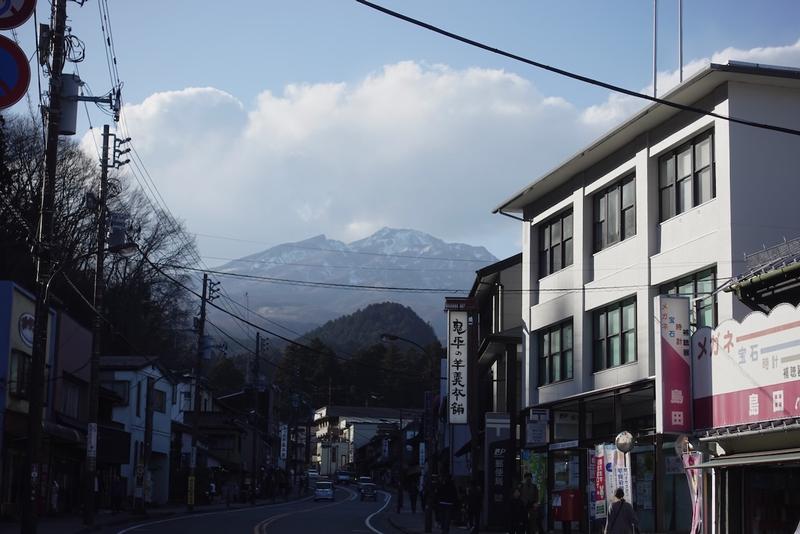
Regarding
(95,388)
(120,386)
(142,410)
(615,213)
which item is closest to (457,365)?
(615,213)

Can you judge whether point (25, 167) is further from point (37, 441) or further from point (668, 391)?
point (668, 391)

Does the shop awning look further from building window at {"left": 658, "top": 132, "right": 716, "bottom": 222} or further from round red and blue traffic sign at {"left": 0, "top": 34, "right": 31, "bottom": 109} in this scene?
round red and blue traffic sign at {"left": 0, "top": 34, "right": 31, "bottom": 109}

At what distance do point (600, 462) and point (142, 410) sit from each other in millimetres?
35163

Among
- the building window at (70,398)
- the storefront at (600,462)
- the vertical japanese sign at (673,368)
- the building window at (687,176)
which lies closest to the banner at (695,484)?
the vertical japanese sign at (673,368)

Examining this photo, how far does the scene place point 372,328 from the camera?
188250mm

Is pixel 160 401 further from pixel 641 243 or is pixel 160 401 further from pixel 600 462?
pixel 641 243

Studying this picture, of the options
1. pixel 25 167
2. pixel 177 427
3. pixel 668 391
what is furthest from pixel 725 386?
pixel 177 427

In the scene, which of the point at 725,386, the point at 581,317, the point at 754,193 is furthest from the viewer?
the point at 581,317

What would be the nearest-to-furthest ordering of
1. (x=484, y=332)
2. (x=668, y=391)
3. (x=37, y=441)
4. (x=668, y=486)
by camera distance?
(x=668, y=391)
(x=37, y=441)
(x=668, y=486)
(x=484, y=332)

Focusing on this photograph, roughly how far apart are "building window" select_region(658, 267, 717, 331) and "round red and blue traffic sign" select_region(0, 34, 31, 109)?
1584 centimetres

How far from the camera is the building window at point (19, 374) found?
3647cm

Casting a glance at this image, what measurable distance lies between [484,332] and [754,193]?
22.6 m

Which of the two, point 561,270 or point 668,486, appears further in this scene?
point 561,270

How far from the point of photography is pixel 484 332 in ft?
151
